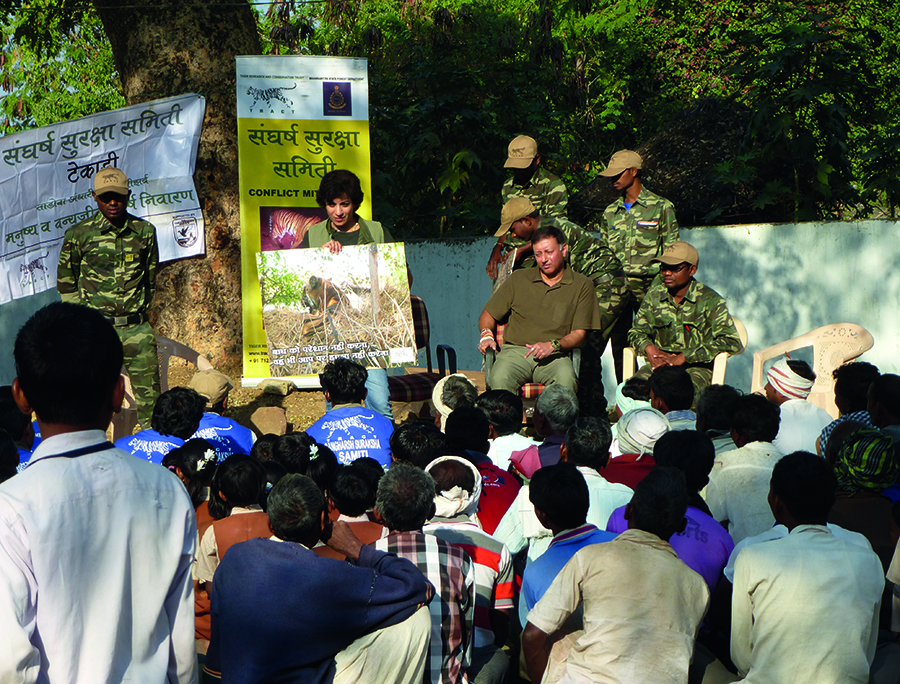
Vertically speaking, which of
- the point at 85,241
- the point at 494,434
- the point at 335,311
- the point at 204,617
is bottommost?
the point at 204,617

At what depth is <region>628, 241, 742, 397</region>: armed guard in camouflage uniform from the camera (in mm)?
7406

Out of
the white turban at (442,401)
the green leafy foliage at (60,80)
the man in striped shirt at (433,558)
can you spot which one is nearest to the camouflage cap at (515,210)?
the white turban at (442,401)

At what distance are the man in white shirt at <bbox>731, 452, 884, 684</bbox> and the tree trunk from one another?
7.36 metres

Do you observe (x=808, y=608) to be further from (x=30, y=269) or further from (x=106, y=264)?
(x=30, y=269)

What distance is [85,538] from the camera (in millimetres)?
2166

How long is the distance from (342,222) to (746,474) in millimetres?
4252

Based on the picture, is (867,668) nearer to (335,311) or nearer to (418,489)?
(418,489)

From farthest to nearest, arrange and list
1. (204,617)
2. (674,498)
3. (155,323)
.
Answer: (155,323)
(204,617)
(674,498)

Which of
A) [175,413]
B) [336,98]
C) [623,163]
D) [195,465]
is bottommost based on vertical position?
[195,465]

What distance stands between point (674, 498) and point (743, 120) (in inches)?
443

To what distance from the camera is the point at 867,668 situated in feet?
10.8

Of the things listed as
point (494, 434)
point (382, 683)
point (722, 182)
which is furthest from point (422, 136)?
point (382, 683)

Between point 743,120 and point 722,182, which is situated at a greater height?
point 743,120

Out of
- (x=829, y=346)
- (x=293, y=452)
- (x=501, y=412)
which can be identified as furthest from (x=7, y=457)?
(x=829, y=346)
